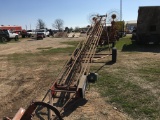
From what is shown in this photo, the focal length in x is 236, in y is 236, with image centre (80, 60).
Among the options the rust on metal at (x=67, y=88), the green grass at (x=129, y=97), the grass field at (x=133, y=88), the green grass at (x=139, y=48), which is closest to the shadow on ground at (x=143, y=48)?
the green grass at (x=139, y=48)

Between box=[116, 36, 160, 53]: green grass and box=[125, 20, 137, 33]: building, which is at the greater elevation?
box=[125, 20, 137, 33]: building

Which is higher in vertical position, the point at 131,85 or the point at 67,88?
the point at 67,88

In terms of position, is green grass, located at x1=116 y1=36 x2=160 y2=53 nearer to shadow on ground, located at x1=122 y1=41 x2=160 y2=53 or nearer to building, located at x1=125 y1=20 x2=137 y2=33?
shadow on ground, located at x1=122 y1=41 x2=160 y2=53

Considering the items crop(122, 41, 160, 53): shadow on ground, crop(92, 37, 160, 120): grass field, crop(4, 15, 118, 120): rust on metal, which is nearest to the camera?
crop(4, 15, 118, 120): rust on metal

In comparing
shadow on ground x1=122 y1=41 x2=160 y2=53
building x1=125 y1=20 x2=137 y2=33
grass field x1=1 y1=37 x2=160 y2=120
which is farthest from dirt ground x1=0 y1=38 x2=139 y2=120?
building x1=125 y1=20 x2=137 y2=33

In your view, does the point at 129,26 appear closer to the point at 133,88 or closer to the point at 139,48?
the point at 139,48

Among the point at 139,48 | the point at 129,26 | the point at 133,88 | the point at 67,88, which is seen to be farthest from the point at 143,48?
the point at 129,26

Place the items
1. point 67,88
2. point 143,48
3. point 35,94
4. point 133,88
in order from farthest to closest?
1. point 143,48
2. point 133,88
3. point 35,94
4. point 67,88

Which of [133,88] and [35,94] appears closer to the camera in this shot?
[35,94]

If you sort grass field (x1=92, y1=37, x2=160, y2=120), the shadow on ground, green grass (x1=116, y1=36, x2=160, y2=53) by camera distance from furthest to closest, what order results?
green grass (x1=116, y1=36, x2=160, y2=53) → the shadow on ground → grass field (x1=92, y1=37, x2=160, y2=120)

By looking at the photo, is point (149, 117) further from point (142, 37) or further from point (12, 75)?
point (142, 37)

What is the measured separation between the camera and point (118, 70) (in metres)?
10.1

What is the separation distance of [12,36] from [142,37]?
21992mm

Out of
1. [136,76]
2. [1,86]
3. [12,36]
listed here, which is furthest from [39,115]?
[12,36]
